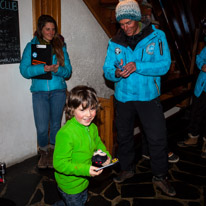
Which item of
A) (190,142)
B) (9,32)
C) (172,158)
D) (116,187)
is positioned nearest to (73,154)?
(116,187)

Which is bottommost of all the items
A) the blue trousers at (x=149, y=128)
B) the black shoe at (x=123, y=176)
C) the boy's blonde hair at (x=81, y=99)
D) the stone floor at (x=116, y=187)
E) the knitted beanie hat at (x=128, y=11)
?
the stone floor at (x=116, y=187)

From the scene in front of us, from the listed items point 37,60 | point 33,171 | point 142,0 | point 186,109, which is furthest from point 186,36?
point 33,171

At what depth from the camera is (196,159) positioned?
13.6 feet

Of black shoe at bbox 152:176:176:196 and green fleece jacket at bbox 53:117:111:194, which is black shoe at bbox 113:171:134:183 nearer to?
black shoe at bbox 152:176:176:196

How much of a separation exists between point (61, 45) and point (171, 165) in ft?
8.60

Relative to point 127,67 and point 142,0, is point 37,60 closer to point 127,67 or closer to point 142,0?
point 127,67

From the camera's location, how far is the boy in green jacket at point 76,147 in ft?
6.28

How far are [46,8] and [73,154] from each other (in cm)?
272

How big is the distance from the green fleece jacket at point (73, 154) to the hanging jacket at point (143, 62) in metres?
0.89

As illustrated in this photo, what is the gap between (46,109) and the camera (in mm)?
3578

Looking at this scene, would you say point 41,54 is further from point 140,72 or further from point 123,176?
point 123,176

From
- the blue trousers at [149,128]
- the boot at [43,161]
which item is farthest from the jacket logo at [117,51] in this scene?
the boot at [43,161]

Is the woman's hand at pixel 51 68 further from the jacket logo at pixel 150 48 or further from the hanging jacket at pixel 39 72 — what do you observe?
the jacket logo at pixel 150 48

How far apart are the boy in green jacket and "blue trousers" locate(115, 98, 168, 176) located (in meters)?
0.91
